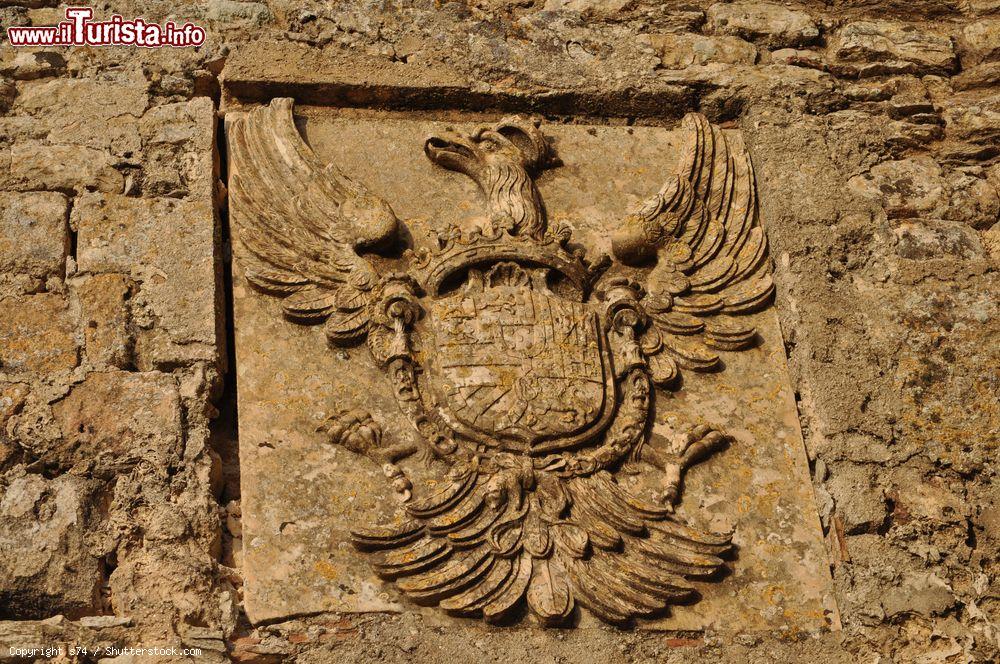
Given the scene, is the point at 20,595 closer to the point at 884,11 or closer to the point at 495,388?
the point at 495,388

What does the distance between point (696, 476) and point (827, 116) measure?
1606 mm

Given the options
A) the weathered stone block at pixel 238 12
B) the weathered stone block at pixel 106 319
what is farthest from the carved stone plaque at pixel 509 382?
the weathered stone block at pixel 238 12

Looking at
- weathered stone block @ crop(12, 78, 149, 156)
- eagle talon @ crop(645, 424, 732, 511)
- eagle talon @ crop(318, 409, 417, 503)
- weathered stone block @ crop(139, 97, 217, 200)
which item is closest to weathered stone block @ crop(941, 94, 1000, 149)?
eagle talon @ crop(645, 424, 732, 511)

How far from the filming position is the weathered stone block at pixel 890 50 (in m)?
5.32

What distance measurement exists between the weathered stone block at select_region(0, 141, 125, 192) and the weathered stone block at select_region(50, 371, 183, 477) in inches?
29.2

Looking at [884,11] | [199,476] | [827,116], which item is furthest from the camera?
[884,11]

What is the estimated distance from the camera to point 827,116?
5152 millimetres

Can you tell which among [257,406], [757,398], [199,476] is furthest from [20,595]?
[757,398]

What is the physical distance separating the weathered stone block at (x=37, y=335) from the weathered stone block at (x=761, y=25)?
2621 mm

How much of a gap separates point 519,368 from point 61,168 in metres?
1.64

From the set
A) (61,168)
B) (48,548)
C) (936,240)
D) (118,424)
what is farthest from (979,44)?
(48,548)

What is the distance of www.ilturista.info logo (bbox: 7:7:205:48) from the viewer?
16.0 feet

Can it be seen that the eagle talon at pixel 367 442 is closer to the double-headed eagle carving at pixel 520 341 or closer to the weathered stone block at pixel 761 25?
the double-headed eagle carving at pixel 520 341

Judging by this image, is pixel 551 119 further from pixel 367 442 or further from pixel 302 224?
pixel 367 442
